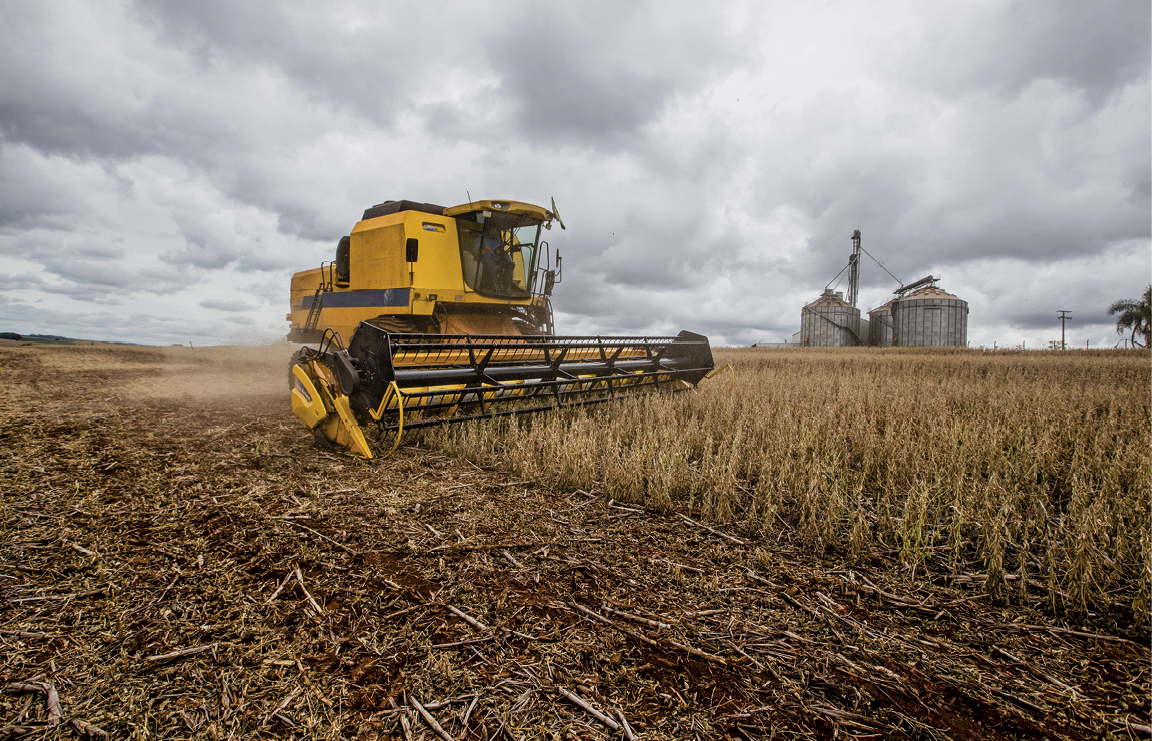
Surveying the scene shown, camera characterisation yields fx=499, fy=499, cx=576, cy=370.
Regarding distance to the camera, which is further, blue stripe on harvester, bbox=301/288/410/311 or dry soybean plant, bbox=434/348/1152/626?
blue stripe on harvester, bbox=301/288/410/311

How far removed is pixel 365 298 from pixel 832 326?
31.1 meters

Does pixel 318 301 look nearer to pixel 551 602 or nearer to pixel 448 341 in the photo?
pixel 448 341

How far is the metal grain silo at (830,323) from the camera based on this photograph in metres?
31.4

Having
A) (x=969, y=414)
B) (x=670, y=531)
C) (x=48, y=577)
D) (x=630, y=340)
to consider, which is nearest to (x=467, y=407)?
(x=630, y=340)

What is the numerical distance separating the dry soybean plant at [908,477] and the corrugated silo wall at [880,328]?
93.1ft

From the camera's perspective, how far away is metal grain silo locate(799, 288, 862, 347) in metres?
31.4

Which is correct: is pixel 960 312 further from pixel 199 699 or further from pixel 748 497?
pixel 199 699

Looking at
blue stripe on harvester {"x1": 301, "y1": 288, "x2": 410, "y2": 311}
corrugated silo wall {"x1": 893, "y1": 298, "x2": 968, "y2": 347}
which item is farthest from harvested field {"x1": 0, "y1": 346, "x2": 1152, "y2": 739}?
corrugated silo wall {"x1": 893, "y1": 298, "x2": 968, "y2": 347}

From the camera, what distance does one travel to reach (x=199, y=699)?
146cm

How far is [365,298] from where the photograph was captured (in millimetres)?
6957

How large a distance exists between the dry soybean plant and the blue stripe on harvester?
244 cm

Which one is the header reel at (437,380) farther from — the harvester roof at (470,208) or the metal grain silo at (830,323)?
the metal grain silo at (830,323)

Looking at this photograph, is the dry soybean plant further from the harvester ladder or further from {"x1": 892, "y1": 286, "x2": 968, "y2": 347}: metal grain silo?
{"x1": 892, "y1": 286, "x2": 968, "y2": 347}: metal grain silo

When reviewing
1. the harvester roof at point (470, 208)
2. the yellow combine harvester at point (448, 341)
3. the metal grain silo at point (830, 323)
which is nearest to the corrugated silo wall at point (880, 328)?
the metal grain silo at point (830, 323)
